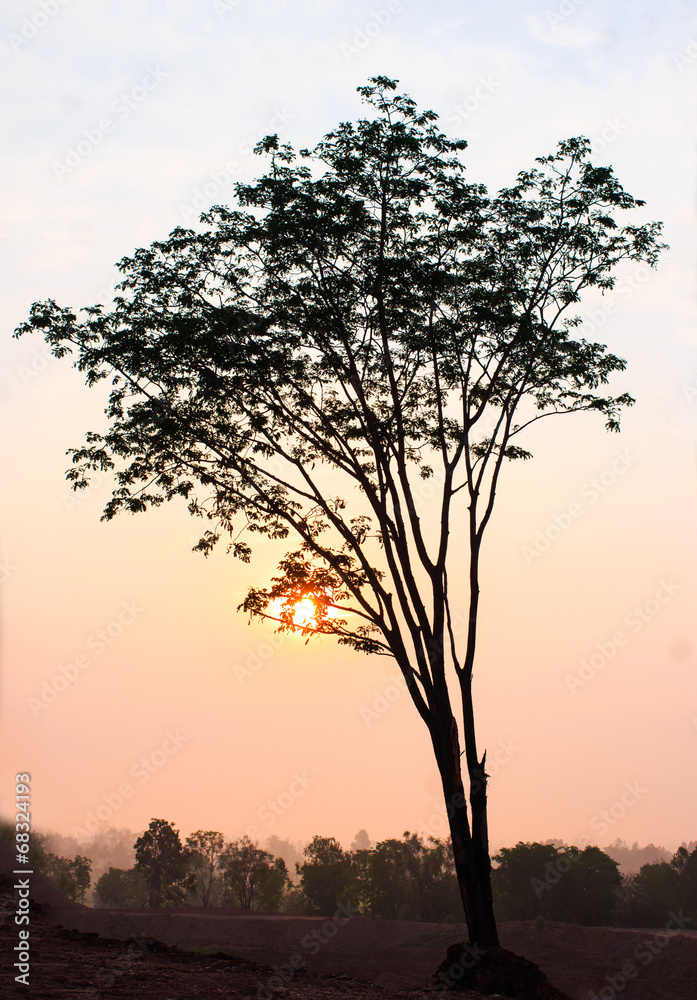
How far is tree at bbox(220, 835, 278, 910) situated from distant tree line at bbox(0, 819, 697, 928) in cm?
7

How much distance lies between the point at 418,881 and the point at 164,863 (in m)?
17.4

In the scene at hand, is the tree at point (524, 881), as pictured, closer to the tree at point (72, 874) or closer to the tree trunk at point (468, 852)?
the tree at point (72, 874)

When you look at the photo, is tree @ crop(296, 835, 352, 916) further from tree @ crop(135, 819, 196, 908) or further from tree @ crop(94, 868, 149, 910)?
tree @ crop(94, 868, 149, 910)

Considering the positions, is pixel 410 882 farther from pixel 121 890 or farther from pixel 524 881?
pixel 121 890

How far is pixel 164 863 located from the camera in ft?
168

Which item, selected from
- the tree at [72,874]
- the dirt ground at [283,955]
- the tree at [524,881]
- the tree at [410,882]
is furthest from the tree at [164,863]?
the tree at [524,881]

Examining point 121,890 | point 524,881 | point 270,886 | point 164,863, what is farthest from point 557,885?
point 121,890

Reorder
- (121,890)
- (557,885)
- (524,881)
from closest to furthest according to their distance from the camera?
1. (557,885)
2. (524,881)
3. (121,890)

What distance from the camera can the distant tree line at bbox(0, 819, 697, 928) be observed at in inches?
1559

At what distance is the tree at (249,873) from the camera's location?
50469 millimetres

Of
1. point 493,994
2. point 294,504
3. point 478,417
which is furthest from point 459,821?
point 478,417

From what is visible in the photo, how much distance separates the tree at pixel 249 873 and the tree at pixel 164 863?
288cm

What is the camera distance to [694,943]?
2580 cm

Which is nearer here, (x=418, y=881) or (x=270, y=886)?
(x=418, y=881)
